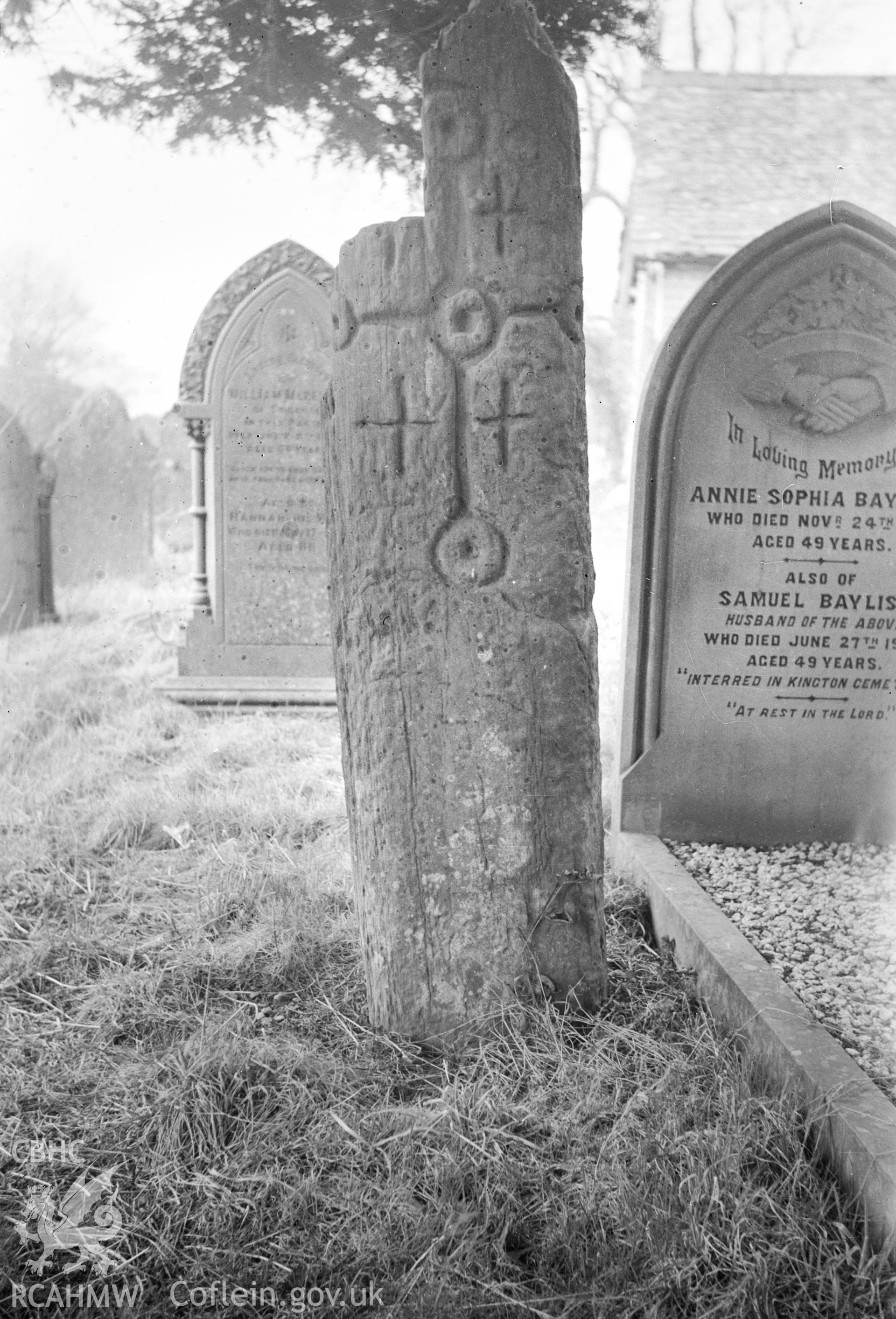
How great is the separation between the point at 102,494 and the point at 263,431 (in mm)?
3882

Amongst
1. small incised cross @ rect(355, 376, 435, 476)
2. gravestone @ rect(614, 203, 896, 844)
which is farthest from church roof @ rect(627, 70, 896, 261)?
small incised cross @ rect(355, 376, 435, 476)

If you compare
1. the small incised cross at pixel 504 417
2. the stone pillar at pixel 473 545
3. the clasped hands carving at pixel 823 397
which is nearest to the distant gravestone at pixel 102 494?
the clasped hands carving at pixel 823 397

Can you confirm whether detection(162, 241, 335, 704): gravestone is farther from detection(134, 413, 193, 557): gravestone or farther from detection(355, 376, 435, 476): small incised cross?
detection(134, 413, 193, 557): gravestone

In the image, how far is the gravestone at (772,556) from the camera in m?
2.90

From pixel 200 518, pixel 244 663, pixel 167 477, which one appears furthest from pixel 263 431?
pixel 167 477

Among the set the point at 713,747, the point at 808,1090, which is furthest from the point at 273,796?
the point at 808,1090

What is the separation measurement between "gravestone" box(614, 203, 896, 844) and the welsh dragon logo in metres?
2.00

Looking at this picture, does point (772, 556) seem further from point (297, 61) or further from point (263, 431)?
point (263, 431)

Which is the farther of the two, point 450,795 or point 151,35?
point 151,35

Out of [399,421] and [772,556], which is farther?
[772,556]

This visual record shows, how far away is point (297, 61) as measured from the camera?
2.36 meters

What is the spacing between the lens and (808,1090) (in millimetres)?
1557

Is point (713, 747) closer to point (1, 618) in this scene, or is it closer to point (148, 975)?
point (148, 975)

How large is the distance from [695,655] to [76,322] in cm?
507
